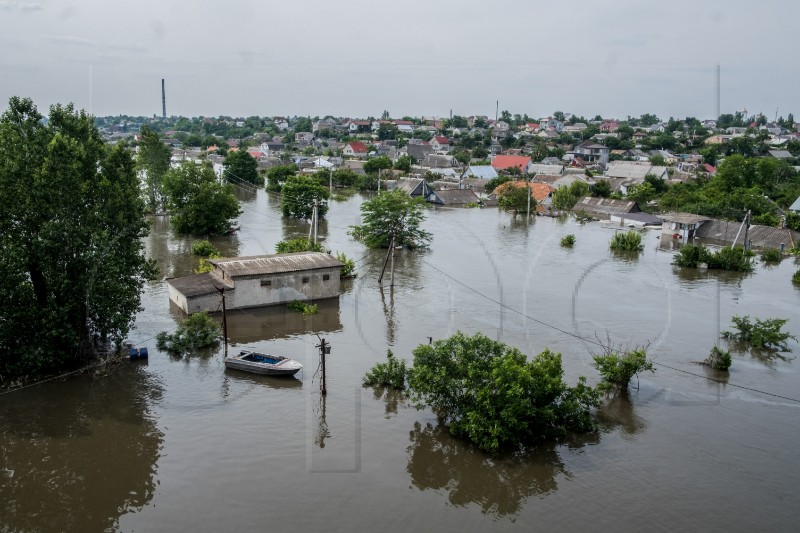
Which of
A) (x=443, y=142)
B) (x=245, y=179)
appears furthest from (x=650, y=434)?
(x=443, y=142)

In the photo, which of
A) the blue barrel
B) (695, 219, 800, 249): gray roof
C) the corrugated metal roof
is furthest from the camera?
(695, 219, 800, 249): gray roof

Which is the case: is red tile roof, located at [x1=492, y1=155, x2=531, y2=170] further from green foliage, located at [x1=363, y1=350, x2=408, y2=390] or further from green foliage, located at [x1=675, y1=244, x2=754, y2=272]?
green foliage, located at [x1=363, y1=350, x2=408, y2=390]

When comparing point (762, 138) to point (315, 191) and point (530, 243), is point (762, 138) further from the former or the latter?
point (315, 191)

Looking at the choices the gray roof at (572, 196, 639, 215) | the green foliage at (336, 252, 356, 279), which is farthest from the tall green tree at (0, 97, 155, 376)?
the gray roof at (572, 196, 639, 215)

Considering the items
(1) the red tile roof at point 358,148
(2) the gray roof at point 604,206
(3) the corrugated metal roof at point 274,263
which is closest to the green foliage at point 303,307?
(3) the corrugated metal roof at point 274,263

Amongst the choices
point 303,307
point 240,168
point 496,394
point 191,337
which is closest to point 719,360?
point 496,394

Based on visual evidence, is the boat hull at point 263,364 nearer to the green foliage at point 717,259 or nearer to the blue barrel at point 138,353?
the blue barrel at point 138,353
